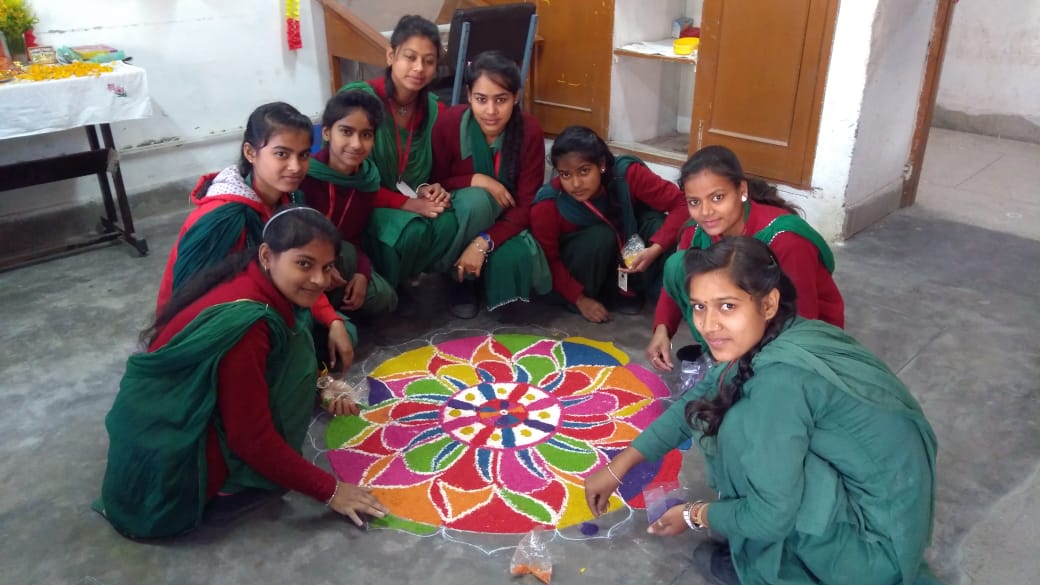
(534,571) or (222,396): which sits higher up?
(222,396)

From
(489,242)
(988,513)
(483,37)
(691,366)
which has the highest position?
(483,37)

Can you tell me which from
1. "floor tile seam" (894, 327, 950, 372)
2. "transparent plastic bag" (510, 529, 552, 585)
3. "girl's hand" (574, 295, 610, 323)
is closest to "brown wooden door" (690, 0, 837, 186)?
"floor tile seam" (894, 327, 950, 372)

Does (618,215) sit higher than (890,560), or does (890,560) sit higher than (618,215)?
(618,215)

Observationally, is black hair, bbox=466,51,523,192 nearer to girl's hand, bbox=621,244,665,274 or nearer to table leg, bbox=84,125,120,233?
girl's hand, bbox=621,244,665,274

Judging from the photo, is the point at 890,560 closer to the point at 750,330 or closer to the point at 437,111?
the point at 750,330

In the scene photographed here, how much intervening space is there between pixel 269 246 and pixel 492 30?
2.51 m

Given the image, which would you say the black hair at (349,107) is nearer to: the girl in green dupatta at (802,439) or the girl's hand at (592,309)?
the girl's hand at (592,309)

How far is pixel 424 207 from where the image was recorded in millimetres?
3115

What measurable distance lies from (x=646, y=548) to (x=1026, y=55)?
4912 millimetres

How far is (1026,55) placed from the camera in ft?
17.5

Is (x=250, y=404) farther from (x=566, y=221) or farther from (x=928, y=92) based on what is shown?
(x=928, y=92)

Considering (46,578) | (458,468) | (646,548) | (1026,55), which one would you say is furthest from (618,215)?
(1026,55)

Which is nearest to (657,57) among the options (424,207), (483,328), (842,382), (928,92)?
(928,92)

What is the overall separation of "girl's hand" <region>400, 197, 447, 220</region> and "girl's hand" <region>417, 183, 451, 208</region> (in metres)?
0.02
